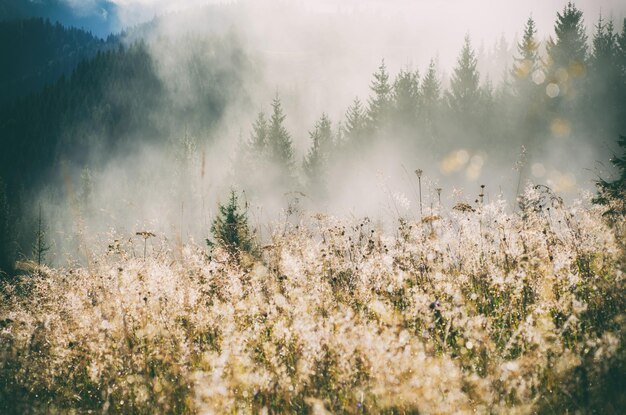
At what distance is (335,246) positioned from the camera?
4945 millimetres

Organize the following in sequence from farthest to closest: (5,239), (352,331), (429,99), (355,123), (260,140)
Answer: (260,140), (355,123), (429,99), (5,239), (352,331)

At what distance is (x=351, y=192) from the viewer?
49000 mm

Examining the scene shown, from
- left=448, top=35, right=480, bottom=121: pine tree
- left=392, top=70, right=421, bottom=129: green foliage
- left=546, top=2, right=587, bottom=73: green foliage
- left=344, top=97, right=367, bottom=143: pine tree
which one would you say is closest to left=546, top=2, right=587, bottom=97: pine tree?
left=546, top=2, right=587, bottom=73: green foliage

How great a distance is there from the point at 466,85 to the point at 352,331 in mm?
50257

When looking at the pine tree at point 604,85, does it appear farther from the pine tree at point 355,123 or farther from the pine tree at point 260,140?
the pine tree at point 260,140

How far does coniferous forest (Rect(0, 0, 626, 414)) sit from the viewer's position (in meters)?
2.44

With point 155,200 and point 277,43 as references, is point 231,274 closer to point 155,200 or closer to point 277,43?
point 155,200

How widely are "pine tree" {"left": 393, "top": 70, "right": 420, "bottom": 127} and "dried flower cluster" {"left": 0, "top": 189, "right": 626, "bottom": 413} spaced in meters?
48.5

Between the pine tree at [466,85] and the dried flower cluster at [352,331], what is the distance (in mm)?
45668

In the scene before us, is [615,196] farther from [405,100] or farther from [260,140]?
[260,140]

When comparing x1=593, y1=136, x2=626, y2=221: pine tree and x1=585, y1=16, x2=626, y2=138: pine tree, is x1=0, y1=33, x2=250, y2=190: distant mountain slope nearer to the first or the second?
x1=585, y1=16, x2=626, y2=138: pine tree

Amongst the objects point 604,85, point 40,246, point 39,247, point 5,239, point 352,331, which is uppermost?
point 604,85

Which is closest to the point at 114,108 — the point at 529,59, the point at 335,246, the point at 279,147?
the point at 279,147

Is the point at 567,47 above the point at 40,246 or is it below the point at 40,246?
above
